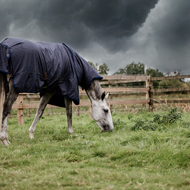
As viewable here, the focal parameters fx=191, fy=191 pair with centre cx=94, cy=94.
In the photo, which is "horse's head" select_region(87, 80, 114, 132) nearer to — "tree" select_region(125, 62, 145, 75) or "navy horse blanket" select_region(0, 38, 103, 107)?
"navy horse blanket" select_region(0, 38, 103, 107)

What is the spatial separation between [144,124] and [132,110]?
479 centimetres

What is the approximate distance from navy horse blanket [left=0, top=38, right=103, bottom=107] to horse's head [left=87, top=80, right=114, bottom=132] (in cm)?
21

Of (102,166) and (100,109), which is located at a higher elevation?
(100,109)

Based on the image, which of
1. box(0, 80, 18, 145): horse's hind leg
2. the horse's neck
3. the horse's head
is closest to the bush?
the horse's head

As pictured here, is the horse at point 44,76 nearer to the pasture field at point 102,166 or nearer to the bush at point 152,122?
the bush at point 152,122

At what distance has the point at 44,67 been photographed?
362cm

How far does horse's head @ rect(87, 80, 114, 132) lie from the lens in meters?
4.53

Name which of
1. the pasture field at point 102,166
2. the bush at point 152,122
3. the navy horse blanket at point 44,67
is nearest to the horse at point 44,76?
the navy horse blanket at point 44,67

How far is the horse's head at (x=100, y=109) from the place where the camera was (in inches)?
178

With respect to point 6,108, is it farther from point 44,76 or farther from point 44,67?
point 44,67

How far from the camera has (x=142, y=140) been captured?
318cm

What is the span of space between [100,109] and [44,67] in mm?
1737

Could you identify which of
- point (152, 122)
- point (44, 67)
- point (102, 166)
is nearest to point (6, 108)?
point (44, 67)

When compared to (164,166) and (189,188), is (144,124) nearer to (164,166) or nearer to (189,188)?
(164,166)
